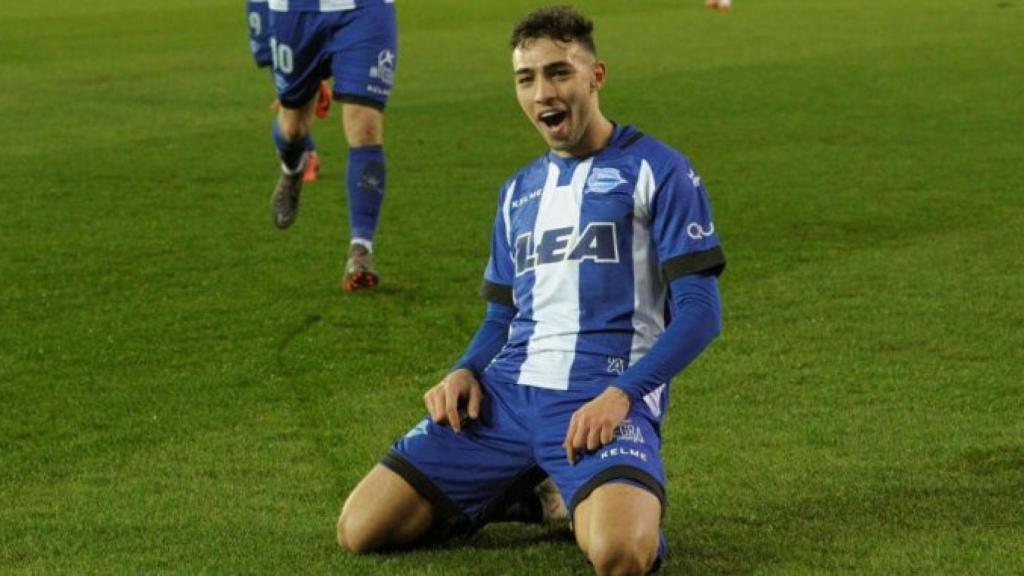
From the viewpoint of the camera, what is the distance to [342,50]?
8.36m

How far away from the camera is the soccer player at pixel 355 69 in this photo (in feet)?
26.9

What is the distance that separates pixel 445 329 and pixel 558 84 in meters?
2.79

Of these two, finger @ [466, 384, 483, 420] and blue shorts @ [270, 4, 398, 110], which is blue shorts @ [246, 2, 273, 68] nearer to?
blue shorts @ [270, 4, 398, 110]

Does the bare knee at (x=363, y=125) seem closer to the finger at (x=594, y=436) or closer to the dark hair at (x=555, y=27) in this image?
the dark hair at (x=555, y=27)

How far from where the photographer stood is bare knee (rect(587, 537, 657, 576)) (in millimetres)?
4242

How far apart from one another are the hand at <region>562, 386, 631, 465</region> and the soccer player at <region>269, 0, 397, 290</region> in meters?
3.77

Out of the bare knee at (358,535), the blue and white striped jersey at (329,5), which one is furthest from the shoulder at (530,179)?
the blue and white striped jersey at (329,5)

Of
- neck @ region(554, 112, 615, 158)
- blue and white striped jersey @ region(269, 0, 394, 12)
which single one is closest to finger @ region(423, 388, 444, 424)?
neck @ region(554, 112, 615, 158)

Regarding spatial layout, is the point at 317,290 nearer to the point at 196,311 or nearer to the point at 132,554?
the point at 196,311

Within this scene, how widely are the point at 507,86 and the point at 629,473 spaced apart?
39.7ft

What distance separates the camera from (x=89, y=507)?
200 inches

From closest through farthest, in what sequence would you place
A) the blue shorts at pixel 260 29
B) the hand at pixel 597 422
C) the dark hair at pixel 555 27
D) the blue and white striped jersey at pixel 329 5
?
the hand at pixel 597 422 → the dark hair at pixel 555 27 → the blue and white striped jersey at pixel 329 5 → the blue shorts at pixel 260 29

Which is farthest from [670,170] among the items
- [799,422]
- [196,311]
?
[196,311]

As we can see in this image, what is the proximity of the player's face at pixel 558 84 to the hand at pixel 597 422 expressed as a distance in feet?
2.11
